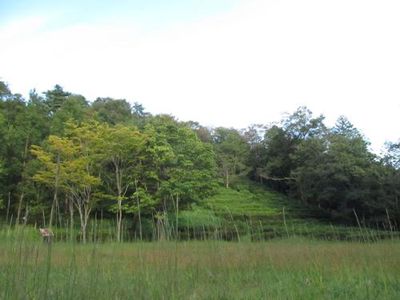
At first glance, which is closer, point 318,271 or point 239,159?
point 318,271

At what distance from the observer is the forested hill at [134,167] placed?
91.1 feet

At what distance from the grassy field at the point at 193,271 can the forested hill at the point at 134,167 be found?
33.3 ft

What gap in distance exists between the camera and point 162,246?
462 cm

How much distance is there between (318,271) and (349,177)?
108ft

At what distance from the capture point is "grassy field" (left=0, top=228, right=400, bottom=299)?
3.54 meters

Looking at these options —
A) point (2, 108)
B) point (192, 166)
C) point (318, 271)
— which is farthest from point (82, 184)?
point (318, 271)

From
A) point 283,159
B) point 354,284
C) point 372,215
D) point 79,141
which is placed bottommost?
point 354,284

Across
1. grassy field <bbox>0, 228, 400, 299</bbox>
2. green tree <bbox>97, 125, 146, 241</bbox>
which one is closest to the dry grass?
grassy field <bbox>0, 228, 400, 299</bbox>

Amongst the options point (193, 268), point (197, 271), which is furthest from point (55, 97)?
point (197, 271)

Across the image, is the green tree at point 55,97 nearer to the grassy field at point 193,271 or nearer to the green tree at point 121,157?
the green tree at point 121,157

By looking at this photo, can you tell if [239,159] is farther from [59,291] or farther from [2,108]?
[59,291]

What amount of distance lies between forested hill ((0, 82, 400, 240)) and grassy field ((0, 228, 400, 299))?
10.2m

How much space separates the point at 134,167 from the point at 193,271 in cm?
2407

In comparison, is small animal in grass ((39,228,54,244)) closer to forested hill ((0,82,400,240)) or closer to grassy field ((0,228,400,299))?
grassy field ((0,228,400,299))
